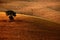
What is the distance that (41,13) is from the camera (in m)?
1.41

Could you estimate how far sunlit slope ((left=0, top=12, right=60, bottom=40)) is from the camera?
1.31 meters

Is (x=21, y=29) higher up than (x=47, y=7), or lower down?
lower down

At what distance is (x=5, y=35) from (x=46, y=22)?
0.35 metres

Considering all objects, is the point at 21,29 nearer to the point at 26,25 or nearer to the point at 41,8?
the point at 26,25

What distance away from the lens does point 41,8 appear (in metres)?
1.40

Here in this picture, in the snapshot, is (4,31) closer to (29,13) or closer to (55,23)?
(29,13)

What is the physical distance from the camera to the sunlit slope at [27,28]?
1.31 metres

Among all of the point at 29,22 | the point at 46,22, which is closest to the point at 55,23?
the point at 46,22

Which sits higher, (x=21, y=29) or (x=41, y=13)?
(x=41, y=13)

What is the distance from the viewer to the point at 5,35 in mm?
1336

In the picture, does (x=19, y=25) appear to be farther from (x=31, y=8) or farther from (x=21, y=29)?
(x=31, y=8)

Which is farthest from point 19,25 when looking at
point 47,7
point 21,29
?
point 47,7

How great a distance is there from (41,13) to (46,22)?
90mm

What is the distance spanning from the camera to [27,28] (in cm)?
137
